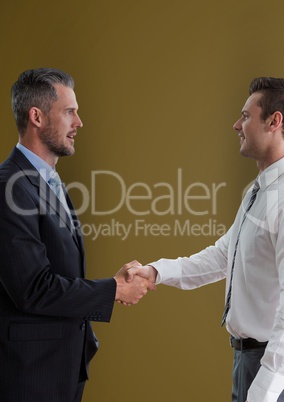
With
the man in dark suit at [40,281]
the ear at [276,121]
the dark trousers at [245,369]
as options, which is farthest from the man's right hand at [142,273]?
the ear at [276,121]

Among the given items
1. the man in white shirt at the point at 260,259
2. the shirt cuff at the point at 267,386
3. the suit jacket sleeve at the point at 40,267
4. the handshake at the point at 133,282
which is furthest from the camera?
the handshake at the point at 133,282

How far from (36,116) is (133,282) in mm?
787

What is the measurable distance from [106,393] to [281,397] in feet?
5.04

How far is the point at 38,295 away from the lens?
80.7 inches

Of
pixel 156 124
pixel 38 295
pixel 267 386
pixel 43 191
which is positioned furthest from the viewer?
pixel 156 124

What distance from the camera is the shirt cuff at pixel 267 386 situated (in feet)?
5.79

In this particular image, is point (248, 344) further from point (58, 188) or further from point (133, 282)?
point (58, 188)

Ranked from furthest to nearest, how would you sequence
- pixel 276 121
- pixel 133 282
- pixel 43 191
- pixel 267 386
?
1. pixel 133 282
2. pixel 276 121
3. pixel 43 191
4. pixel 267 386

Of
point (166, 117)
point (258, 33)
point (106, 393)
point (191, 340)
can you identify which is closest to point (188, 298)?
point (191, 340)

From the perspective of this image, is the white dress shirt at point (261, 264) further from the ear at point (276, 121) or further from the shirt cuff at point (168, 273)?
the shirt cuff at point (168, 273)

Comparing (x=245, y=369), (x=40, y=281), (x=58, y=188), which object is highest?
(x=58, y=188)

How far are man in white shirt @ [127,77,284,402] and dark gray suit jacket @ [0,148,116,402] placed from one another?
48 centimetres

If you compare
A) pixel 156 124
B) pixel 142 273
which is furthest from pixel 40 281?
pixel 156 124

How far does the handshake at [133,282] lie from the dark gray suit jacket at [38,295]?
183 millimetres
